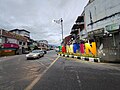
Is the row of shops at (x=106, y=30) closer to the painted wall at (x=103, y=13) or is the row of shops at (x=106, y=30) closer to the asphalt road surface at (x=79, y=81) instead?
the painted wall at (x=103, y=13)

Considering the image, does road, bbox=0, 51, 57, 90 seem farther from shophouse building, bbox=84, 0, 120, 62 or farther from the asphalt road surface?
shophouse building, bbox=84, 0, 120, 62

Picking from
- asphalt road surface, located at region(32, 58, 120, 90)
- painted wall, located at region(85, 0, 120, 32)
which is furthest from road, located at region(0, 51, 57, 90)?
painted wall, located at region(85, 0, 120, 32)

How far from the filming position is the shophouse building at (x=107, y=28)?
15.4 metres

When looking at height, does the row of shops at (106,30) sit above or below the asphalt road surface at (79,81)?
above

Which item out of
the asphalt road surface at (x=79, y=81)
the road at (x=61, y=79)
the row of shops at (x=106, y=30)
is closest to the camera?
the asphalt road surface at (x=79, y=81)

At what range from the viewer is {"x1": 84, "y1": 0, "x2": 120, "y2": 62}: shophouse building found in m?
15.4

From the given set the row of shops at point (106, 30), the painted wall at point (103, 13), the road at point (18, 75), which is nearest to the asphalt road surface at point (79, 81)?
the road at point (18, 75)

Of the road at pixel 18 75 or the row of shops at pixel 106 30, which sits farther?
the row of shops at pixel 106 30

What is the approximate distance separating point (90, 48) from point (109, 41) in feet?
11.5

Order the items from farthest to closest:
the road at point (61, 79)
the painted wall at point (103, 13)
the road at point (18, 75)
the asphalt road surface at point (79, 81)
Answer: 1. the painted wall at point (103, 13)
2. the road at point (18, 75)
3. the road at point (61, 79)
4. the asphalt road surface at point (79, 81)

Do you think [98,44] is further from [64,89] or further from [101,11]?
[64,89]

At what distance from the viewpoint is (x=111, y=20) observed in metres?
19.0

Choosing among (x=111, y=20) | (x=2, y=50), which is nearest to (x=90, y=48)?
(x=111, y=20)

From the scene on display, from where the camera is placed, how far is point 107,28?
55.4 feet
